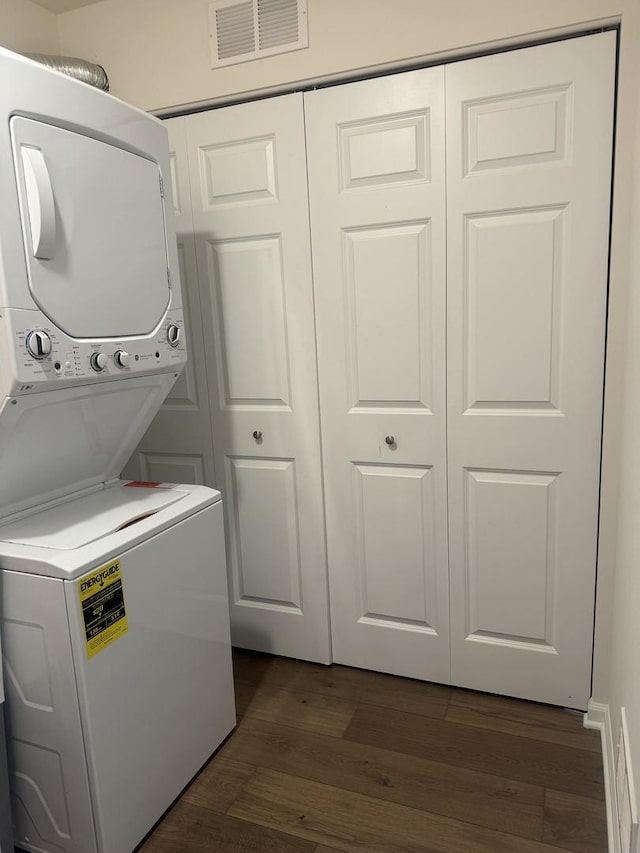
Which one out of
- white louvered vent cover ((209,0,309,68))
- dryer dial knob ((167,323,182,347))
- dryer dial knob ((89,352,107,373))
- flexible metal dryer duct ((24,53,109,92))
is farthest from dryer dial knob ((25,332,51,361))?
white louvered vent cover ((209,0,309,68))

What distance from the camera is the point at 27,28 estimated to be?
6.79 ft

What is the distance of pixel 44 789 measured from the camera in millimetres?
1447

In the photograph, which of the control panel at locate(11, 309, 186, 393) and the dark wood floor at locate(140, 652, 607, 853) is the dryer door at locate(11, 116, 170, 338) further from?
the dark wood floor at locate(140, 652, 607, 853)

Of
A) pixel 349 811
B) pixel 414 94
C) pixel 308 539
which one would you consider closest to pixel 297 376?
pixel 308 539

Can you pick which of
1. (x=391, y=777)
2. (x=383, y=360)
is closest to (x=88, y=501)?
(x=383, y=360)

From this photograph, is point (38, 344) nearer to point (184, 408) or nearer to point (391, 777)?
point (184, 408)

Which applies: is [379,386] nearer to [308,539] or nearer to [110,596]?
[308,539]

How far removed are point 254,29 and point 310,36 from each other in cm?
19

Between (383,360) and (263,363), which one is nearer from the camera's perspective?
(383,360)

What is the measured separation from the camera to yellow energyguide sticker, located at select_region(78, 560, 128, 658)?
1338mm

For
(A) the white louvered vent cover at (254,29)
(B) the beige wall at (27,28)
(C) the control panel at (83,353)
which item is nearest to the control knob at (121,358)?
(C) the control panel at (83,353)

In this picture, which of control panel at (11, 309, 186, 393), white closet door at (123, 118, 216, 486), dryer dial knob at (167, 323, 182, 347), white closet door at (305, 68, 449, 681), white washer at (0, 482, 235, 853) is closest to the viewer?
control panel at (11, 309, 186, 393)

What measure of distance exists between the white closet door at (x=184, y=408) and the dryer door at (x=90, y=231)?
557 mm

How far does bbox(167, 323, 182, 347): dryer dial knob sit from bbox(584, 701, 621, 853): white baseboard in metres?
1.61
